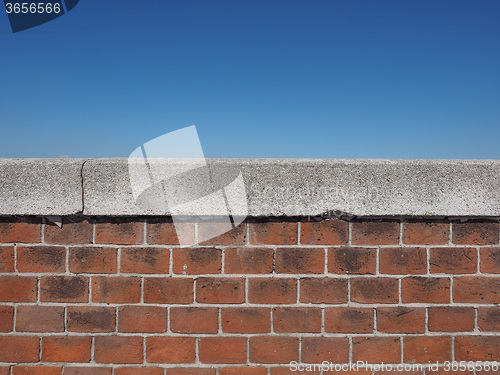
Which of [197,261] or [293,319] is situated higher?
[197,261]

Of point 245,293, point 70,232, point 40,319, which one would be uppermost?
point 70,232

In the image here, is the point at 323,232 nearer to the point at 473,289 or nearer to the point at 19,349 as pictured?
the point at 473,289

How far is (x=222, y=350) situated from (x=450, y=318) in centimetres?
107

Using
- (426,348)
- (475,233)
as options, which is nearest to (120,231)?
(426,348)

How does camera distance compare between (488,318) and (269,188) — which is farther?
(488,318)

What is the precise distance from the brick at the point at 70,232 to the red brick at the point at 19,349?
0.48 meters

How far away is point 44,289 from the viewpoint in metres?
1.60

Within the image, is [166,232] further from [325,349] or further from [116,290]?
[325,349]

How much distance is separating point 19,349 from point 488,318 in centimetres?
220

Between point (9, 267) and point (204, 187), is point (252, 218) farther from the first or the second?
point (9, 267)

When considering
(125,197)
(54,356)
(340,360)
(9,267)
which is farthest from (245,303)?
(9,267)

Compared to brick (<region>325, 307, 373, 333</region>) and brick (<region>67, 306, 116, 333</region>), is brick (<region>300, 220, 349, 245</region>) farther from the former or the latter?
brick (<region>67, 306, 116, 333</region>)

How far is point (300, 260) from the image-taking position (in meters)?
1.57

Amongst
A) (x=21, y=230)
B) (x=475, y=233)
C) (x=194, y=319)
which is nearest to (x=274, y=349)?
(x=194, y=319)
